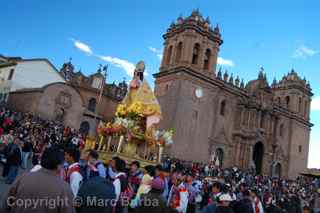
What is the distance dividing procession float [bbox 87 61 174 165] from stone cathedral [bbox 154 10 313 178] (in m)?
19.9

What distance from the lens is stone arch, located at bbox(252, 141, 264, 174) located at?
43.7 metres

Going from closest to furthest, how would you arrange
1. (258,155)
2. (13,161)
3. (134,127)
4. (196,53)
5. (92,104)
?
1. (13,161)
2. (134,127)
3. (196,53)
4. (258,155)
5. (92,104)

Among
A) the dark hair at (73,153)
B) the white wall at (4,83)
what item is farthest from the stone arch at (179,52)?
the dark hair at (73,153)

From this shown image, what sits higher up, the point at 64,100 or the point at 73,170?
the point at 64,100

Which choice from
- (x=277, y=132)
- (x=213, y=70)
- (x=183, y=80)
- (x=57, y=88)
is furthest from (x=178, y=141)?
(x=277, y=132)

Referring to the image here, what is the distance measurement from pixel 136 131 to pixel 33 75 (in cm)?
3447

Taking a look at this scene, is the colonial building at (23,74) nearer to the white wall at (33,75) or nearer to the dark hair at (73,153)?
the white wall at (33,75)

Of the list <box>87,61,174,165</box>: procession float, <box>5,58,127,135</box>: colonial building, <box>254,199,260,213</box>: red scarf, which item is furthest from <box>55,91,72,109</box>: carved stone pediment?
<box>254,199,260,213</box>: red scarf

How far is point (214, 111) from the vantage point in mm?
38500

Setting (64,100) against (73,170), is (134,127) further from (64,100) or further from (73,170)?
(64,100)

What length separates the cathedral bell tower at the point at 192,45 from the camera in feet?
122

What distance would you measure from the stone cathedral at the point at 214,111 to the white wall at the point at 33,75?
15.2m

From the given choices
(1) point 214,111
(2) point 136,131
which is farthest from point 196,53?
(2) point 136,131

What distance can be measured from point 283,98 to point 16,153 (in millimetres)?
46488
